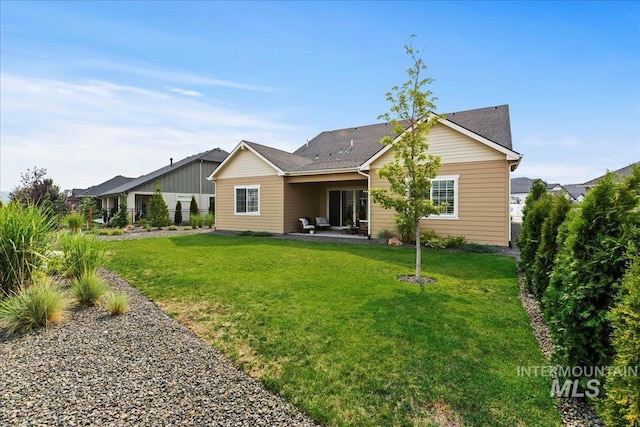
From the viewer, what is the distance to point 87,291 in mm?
5180

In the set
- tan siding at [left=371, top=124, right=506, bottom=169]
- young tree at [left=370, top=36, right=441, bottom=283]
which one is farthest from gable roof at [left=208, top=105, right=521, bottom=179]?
young tree at [left=370, top=36, right=441, bottom=283]

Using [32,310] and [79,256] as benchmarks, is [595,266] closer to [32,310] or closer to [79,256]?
[32,310]

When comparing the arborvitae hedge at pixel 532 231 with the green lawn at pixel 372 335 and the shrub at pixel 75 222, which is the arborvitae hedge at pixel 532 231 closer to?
the green lawn at pixel 372 335

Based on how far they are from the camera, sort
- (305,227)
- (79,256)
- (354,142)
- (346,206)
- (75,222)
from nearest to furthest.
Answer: (79,256) → (75,222) → (305,227) → (346,206) → (354,142)

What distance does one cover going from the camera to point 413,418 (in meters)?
2.48

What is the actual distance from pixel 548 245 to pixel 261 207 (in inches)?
531

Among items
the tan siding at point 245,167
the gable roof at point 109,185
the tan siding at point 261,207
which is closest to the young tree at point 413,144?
the tan siding at point 261,207

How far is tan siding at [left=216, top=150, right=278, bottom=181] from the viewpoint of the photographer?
16.4 metres

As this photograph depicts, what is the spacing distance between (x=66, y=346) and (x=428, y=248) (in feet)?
33.9

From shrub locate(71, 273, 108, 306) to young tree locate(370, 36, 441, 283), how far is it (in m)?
5.59

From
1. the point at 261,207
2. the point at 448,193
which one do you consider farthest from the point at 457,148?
the point at 261,207

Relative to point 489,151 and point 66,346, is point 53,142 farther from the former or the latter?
point 489,151

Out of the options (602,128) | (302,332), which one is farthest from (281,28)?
(602,128)

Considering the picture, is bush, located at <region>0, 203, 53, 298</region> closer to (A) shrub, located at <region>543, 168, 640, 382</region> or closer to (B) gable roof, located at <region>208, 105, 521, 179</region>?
(A) shrub, located at <region>543, 168, 640, 382</region>
